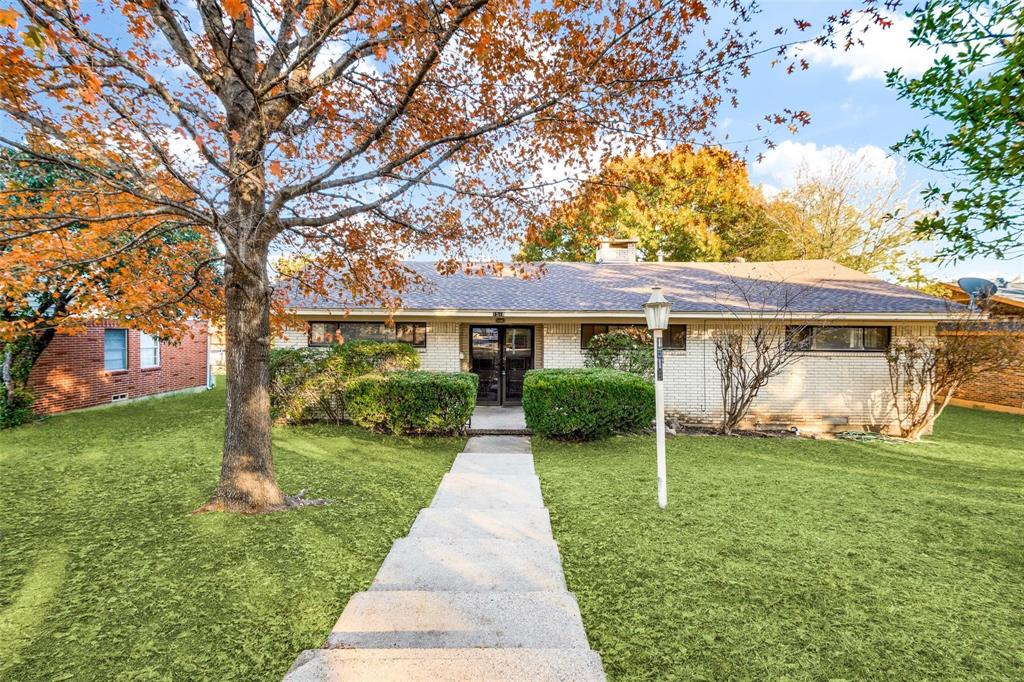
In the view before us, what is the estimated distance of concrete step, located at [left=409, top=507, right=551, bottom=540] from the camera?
162 inches

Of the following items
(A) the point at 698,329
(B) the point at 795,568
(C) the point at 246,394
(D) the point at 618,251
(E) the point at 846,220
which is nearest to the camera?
(B) the point at 795,568

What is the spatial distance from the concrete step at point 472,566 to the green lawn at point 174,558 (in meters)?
0.32

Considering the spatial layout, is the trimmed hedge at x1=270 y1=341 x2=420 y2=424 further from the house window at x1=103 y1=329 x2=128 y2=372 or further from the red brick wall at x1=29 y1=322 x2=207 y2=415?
the house window at x1=103 y1=329 x2=128 y2=372

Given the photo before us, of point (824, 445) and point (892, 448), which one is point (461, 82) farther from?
point (892, 448)

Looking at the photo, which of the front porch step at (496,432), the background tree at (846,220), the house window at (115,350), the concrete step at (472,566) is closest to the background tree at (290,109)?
the concrete step at (472,566)

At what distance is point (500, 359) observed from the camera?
12164 mm

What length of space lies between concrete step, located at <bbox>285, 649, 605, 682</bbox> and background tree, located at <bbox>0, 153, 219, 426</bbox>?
3.89m

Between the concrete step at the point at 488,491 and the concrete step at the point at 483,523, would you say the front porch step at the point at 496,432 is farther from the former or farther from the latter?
the concrete step at the point at 483,523

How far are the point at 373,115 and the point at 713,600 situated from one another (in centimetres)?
657

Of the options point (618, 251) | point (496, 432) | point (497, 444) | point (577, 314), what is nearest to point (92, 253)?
point (497, 444)

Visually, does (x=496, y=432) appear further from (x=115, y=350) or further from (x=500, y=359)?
(x=115, y=350)

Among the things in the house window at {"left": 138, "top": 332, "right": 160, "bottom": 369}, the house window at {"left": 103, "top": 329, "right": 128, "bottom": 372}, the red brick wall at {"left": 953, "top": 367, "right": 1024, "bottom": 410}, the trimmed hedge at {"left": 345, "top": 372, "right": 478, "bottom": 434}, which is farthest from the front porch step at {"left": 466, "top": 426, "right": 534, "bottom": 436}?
the red brick wall at {"left": 953, "top": 367, "right": 1024, "bottom": 410}

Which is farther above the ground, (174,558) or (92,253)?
(92,253)

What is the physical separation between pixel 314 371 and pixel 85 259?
4.79 m
